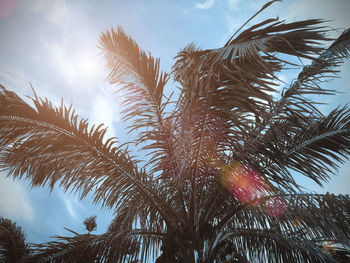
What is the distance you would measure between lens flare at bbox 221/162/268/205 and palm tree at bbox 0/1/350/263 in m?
0.02

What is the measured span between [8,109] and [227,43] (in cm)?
269

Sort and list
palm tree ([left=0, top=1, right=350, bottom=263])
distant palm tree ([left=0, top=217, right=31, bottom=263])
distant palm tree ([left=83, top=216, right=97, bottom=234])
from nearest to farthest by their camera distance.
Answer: palm tree ([left=0, top=1, right=350, bottom=263])
distant palm tree ([left=0, top=217, right=31, bottom=263])
distant palm tree ([left=83, top=216, right=97, bottom=234])

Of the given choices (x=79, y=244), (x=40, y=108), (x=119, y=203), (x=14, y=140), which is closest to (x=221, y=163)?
(x=119, y=203)

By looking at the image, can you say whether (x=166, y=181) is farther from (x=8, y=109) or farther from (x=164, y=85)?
(x=8, y=109)

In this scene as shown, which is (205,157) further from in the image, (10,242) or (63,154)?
(10,242)

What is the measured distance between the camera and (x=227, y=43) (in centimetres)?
197

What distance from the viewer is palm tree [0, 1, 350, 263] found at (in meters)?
2.38

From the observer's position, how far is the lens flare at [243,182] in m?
2.97

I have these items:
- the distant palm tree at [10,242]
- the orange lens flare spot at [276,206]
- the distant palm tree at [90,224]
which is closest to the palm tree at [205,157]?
the orange lens flare spot at [276,206]

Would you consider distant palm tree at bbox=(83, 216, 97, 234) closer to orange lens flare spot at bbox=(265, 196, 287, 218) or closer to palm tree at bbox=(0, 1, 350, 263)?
palm tree at bbox=(0, 1, 350, 263)

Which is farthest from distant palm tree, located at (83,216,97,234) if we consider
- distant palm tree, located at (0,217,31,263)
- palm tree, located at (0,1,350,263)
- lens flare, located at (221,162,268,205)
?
lens flare, located at (221,162,268,205)

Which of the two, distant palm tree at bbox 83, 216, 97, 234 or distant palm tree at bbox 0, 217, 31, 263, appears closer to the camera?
distant palm tree at bbox 0, 217, 31, 263

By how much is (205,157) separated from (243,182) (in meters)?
0.71

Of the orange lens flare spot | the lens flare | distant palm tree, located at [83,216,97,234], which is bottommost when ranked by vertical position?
the orange lens flare spot
